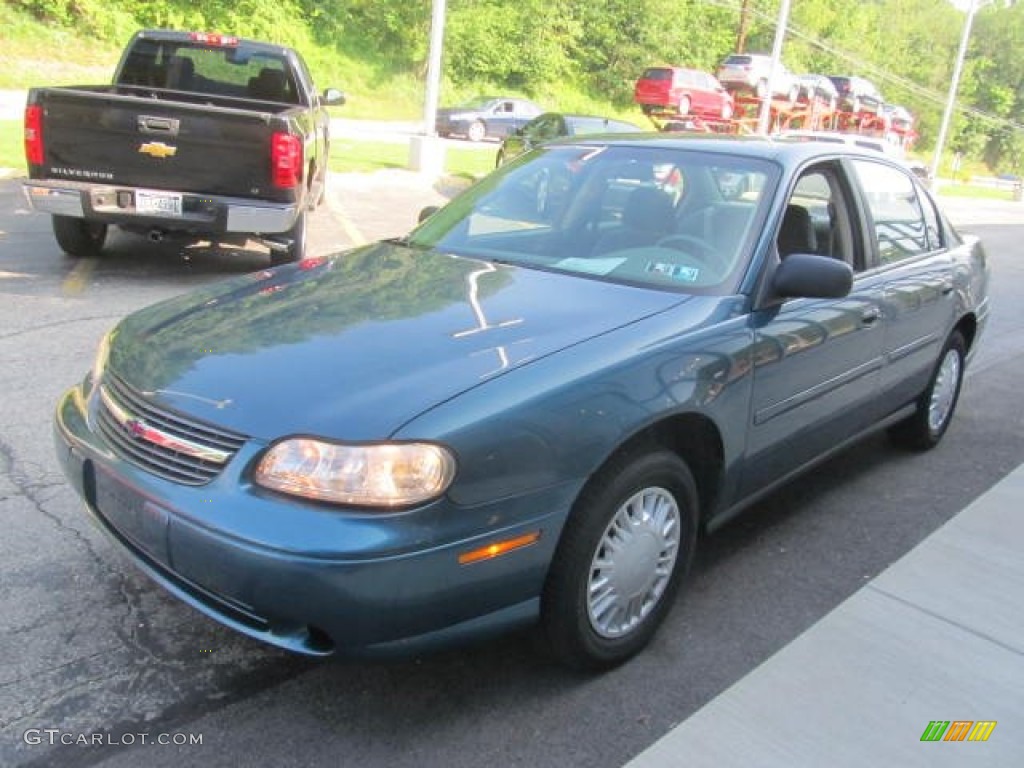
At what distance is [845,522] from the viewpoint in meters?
4.12

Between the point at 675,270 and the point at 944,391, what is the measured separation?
246 cm

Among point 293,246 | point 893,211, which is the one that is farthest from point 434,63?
point 893,211

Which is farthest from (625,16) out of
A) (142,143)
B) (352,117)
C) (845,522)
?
(845,522)

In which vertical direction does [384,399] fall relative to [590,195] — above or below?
below

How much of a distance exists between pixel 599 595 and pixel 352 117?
101ft

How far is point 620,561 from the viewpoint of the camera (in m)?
2.79

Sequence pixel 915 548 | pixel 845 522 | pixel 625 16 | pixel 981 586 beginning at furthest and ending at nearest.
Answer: pixel 625 16 → pixel 845 522 → pixel 915 548 → pixel 981 586

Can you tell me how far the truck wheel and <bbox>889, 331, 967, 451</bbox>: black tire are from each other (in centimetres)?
616

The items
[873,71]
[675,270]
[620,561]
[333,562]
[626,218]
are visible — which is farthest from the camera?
[873,71]

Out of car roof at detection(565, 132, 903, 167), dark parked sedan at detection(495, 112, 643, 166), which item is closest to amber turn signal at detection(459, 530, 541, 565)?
car roof at detection(565, 132, 903, 167)

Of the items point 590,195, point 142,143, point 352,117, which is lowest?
point 352,117

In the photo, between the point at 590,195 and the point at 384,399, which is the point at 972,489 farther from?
the point at 384,399

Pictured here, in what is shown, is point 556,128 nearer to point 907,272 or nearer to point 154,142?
point 154,142

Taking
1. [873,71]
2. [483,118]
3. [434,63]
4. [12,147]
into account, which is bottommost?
[483,118]
